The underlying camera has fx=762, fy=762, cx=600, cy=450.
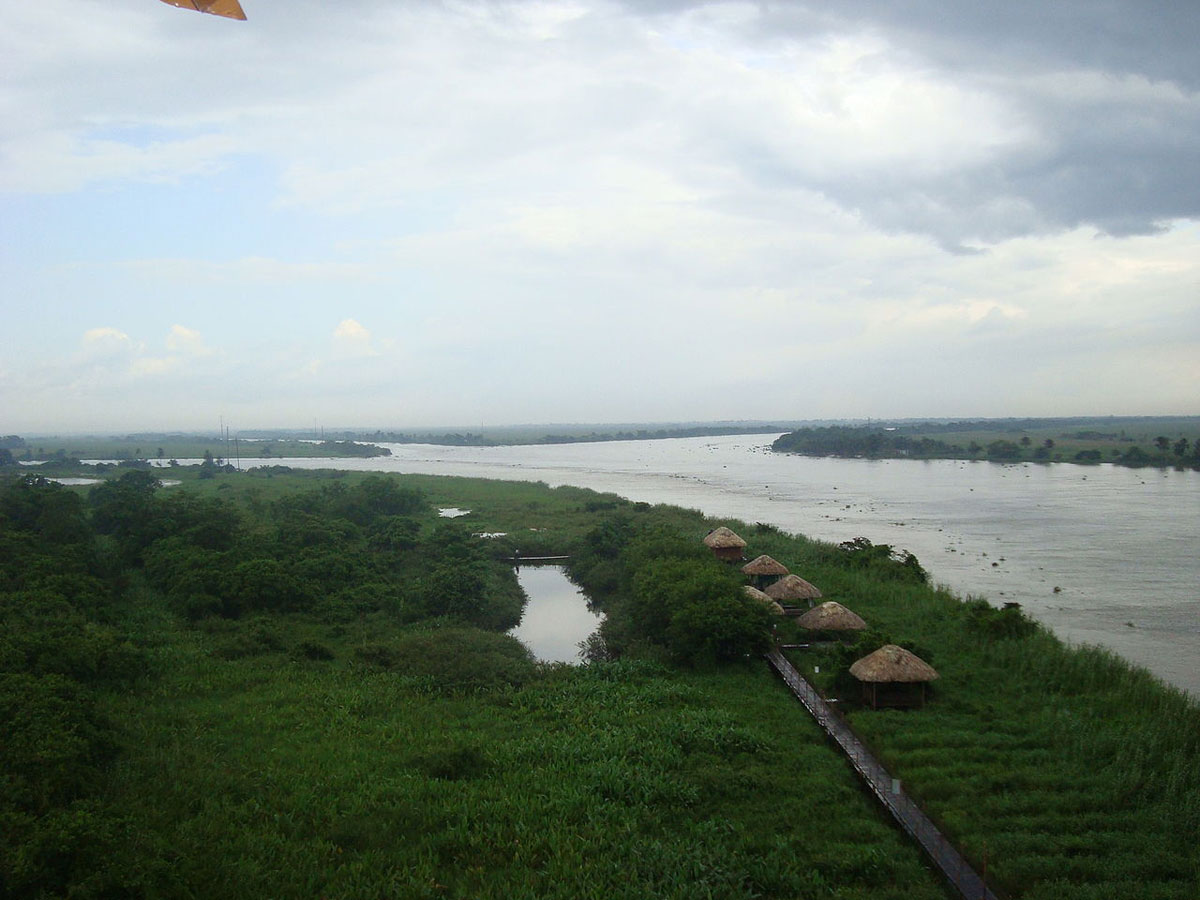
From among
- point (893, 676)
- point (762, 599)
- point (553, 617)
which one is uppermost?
point (762, 599)

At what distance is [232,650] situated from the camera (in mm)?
17047

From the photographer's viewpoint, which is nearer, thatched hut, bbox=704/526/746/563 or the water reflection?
the water reflection

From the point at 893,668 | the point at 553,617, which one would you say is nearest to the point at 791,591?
the point at 893,668

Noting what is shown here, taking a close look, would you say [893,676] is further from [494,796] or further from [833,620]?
[494,796]

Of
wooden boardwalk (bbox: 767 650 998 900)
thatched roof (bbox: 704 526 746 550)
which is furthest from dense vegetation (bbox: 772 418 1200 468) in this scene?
wooden boardwalk (bbox: 767 650 998 900)

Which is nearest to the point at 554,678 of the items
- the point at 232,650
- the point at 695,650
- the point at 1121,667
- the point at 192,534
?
the point at 695,650

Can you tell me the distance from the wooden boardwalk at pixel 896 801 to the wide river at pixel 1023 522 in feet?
25.7

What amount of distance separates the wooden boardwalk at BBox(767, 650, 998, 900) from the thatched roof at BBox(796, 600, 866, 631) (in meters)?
2.44

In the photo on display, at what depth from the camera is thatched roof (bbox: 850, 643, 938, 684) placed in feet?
43.8

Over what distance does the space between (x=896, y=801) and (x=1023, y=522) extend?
2991 centimetres

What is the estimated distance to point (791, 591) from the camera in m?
20.2

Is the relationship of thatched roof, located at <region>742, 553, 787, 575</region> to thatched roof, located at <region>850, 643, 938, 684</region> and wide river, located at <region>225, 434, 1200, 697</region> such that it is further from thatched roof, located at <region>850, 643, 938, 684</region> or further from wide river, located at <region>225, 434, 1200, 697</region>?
thatched roof, located at <region>850, 643, 938, 684</region>

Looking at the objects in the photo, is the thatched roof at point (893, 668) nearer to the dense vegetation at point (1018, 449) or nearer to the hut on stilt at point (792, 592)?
the hut on stilt at point (792, 592)

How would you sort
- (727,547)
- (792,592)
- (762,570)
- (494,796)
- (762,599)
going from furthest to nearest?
(727,547)
(762,570)
(792,592)
(762,599)
(494,796)
